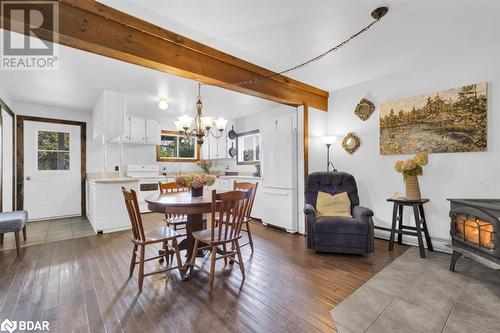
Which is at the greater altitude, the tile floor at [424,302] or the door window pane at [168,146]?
the door window pane at [168,146]

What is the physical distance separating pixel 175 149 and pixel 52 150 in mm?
2633

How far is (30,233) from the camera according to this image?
3.92m

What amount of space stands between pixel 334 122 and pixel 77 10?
3.74 m

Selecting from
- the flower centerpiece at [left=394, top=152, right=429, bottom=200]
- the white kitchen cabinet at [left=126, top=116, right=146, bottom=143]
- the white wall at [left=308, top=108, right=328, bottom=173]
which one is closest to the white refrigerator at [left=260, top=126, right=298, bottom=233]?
the white wall at [left=308, top=108, right=328, bottom=173]

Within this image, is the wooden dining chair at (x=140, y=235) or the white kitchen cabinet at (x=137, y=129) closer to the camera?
the wooden dining chair at (x=140, y=235)

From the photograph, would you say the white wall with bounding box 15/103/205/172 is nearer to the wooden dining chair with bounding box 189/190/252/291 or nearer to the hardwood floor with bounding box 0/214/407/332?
the hardwood floor with bounding box 0/214/407/332

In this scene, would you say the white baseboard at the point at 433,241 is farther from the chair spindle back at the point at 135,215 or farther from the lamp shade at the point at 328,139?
the chair spindle back at the point at 135,215

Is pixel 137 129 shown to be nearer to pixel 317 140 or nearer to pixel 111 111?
pixel 111 111

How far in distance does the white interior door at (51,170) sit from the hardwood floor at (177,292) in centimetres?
211

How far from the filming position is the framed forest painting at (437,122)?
274 cm

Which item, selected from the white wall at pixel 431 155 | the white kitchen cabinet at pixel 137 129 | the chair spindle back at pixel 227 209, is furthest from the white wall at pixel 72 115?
the white wall at pixel 431 155

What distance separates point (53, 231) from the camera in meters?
4.06

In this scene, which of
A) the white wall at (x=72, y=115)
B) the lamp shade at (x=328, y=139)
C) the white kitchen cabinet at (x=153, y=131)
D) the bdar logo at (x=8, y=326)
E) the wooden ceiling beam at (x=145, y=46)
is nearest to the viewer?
the bdar logo at (x=8, y=326)

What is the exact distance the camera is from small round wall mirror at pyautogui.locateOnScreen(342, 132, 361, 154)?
12.6 ft
